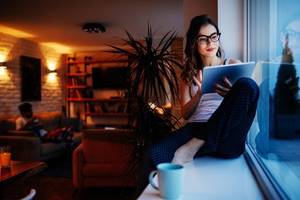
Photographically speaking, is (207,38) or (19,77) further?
(19,77)

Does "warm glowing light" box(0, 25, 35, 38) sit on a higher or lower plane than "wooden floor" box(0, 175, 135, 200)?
higher

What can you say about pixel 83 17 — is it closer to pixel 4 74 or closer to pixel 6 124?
pixel 4 74

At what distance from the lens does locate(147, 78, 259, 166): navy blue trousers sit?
3.92ft

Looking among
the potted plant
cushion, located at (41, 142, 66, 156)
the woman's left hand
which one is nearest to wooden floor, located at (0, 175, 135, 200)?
cushion, located at (41, 142, 66, 156)

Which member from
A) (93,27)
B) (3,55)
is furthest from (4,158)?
(3,55)

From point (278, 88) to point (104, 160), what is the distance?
7.38 feet

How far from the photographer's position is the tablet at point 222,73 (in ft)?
4.30

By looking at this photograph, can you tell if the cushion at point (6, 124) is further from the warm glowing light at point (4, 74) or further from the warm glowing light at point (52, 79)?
the warm glowing light at point (52, 79)

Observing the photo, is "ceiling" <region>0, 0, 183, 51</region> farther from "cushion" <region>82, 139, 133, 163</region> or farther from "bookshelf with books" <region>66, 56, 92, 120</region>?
"cushion" <region>82, 139, 133, 163</region>

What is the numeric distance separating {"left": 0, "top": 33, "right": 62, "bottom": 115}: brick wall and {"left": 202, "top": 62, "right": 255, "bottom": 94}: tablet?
4.68m

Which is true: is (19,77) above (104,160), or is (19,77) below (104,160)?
above

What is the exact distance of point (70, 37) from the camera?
5.91 meters

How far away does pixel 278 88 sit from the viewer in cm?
143

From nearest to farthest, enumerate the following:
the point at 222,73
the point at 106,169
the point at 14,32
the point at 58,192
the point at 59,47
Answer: the point at 222,73, the point at 106,169, the point at 58,192, the point at 14,32, the point at 59,47
